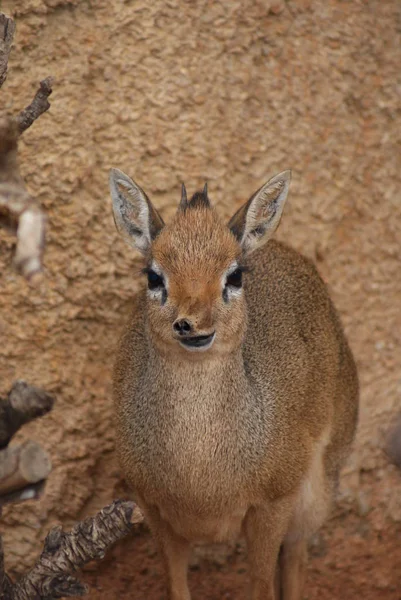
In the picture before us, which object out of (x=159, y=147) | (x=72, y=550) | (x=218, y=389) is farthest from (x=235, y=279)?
(x=159, y=147)

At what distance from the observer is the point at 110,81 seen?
7.23m

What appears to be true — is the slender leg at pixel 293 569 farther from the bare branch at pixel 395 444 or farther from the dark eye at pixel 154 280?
the bare branch at pixel 395 444

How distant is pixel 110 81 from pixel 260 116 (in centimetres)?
108

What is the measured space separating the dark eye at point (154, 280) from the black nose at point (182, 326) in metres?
0.44

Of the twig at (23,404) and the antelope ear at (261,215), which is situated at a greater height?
the antelope ear at (261,215)

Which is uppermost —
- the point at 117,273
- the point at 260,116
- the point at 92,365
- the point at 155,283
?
the point at 260,116

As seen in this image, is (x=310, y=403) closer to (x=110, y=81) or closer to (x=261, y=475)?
(x=261, y=475)

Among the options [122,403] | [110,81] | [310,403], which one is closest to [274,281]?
[310,403]

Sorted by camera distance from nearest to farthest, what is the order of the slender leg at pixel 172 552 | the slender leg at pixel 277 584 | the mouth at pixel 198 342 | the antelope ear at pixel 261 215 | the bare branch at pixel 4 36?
the bare branch at pixel 4 36 < the mouth at pixel 198 342 < the antelope ear at pixel 261 215 < the slender leg at pixel 172 552 < the slender leg at pixel 277 584

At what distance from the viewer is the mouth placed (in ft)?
17.6

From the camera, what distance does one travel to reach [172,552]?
6281 millimetres

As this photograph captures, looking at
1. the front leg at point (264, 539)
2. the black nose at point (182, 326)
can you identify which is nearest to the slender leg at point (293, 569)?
the front leg at point (264, 539)

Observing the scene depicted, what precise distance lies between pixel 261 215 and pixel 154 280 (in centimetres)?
75

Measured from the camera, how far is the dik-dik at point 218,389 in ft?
18.5
